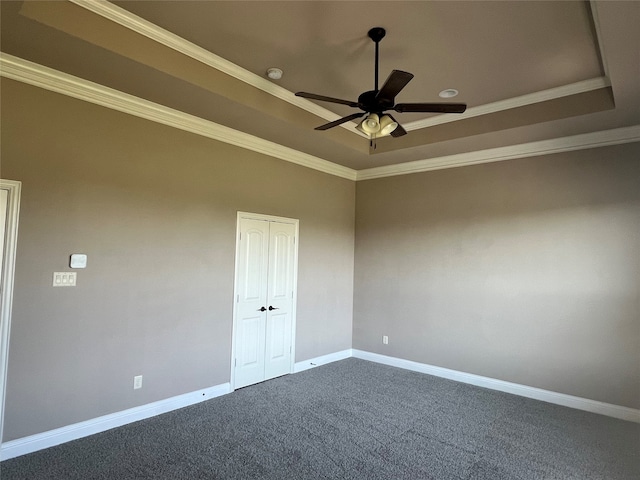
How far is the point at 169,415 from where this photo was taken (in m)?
3.64

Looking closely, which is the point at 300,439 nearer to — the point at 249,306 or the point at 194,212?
the point at 249,306

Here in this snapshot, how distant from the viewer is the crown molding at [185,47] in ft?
8.66

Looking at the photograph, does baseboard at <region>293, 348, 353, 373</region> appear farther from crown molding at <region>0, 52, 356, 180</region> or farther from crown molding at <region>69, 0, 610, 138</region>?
crown molding at <region>69, 0, 610, 138</region>

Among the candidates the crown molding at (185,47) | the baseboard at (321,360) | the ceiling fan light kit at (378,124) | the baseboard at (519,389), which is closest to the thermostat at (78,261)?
the crown molding at (185,47)

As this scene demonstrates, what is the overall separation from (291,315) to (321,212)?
5.31ft

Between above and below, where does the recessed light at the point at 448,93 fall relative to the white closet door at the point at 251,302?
above

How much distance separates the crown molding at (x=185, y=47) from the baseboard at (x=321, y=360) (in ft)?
11.2

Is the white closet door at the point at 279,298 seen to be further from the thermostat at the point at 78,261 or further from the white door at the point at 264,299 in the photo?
the thermostat at the point at 78,261

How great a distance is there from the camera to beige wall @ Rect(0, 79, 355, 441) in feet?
9.65

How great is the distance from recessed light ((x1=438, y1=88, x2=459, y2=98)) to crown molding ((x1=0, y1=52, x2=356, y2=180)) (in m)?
2.05

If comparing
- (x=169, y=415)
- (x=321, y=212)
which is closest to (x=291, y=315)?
(x=321, y=212)

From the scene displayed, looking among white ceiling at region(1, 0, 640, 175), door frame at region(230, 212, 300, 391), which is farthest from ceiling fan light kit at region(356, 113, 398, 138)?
door frame at region(230, 212, 300, 391)

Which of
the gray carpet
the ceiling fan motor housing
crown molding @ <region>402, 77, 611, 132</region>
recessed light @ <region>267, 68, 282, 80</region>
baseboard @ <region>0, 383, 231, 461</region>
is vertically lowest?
the gray carpet

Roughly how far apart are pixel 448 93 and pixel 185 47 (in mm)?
2610
